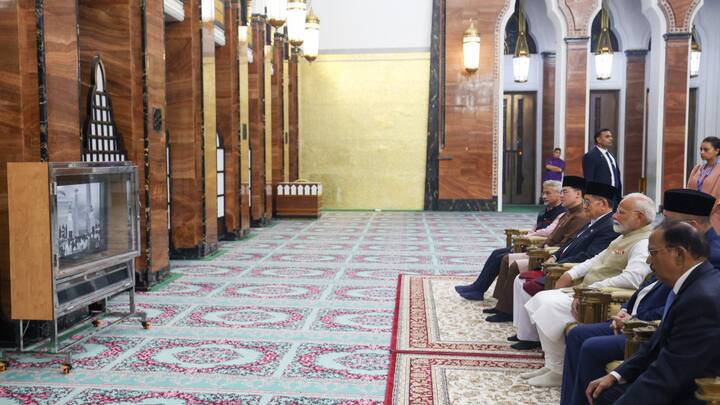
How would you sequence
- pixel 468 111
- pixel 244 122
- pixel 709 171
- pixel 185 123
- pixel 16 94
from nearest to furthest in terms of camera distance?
pixel 16 94
pixel 709 171
pixel 185 123
pixel 244 122
pixel 468 111

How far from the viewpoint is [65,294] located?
3488 millimetres

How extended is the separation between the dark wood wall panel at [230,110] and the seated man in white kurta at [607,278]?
5.34 metres

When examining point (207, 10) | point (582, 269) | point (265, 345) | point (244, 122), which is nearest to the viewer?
point (582, 269)

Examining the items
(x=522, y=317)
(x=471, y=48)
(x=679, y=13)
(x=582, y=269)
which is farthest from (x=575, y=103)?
(x=582, y=269)

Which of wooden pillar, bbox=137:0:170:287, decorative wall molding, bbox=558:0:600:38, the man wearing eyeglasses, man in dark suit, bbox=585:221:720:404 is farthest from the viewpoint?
decorative wall molding, bbox=558:0:600:38

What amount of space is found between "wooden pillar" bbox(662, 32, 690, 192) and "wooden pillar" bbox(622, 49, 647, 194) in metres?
1.26

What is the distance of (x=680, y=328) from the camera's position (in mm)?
1901

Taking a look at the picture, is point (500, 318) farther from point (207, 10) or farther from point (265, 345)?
point (207, 10)

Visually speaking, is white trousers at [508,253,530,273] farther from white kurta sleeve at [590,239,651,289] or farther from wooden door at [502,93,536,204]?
wooden door at [502,93,536,204]

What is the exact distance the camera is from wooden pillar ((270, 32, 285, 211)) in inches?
420

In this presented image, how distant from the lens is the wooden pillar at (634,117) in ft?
41.9

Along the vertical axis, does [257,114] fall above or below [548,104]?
below

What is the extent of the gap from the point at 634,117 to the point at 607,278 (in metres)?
10.7

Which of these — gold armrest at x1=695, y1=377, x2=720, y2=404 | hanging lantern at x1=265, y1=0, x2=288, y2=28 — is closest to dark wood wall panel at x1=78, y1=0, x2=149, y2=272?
hanging lantern at x1=265, y1=0, x2=288, y2=28
